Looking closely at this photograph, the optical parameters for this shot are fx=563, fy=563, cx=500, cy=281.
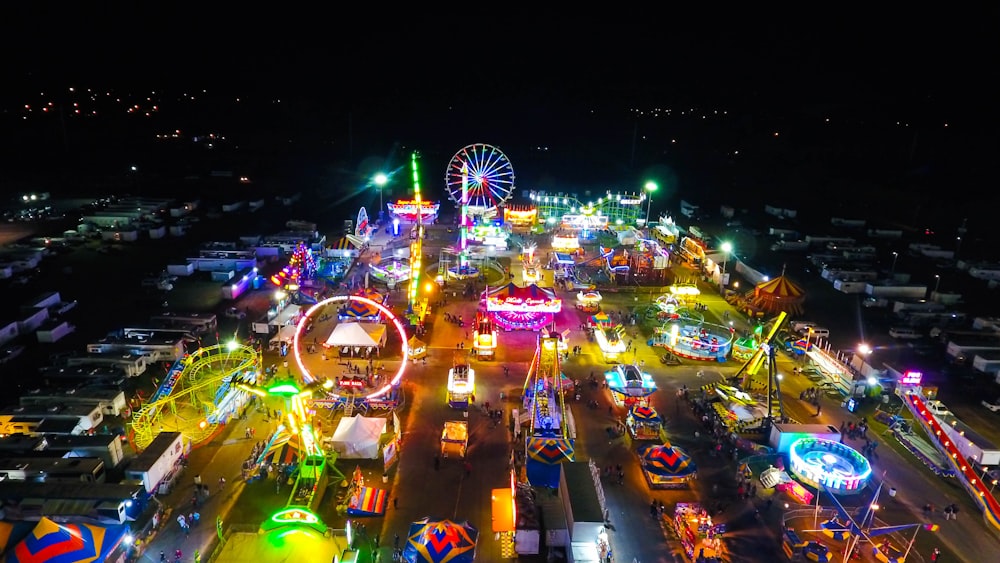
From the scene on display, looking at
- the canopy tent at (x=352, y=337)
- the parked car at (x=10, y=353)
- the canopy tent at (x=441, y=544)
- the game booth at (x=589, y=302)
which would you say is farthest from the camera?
the game booth at (x=589, y=302)

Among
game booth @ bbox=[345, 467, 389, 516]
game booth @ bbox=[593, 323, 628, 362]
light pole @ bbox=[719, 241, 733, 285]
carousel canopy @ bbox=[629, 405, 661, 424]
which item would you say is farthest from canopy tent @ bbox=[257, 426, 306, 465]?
light pole @ bbox=[719, 241, 733, 285]

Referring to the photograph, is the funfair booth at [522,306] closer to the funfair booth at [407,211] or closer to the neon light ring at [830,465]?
the neon light ring at [830,465]

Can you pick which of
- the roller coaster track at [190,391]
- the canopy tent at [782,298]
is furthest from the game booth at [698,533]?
the canopy tent at [782,298]

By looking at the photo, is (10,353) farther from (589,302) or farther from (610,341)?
(589,302)

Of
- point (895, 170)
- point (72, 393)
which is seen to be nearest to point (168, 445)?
point (72, 393)

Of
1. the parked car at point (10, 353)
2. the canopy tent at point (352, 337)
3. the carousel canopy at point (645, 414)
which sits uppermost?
the canopy tent at point (352, 337)

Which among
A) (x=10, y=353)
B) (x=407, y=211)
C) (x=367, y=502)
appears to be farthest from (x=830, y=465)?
(x=407, y=211)

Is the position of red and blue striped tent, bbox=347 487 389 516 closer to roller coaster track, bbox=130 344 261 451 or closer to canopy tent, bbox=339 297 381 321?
roller coaster track, bbox=130 344 261 451

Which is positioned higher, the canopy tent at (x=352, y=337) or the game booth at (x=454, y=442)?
the canopy tent at (x=352, y=337)
